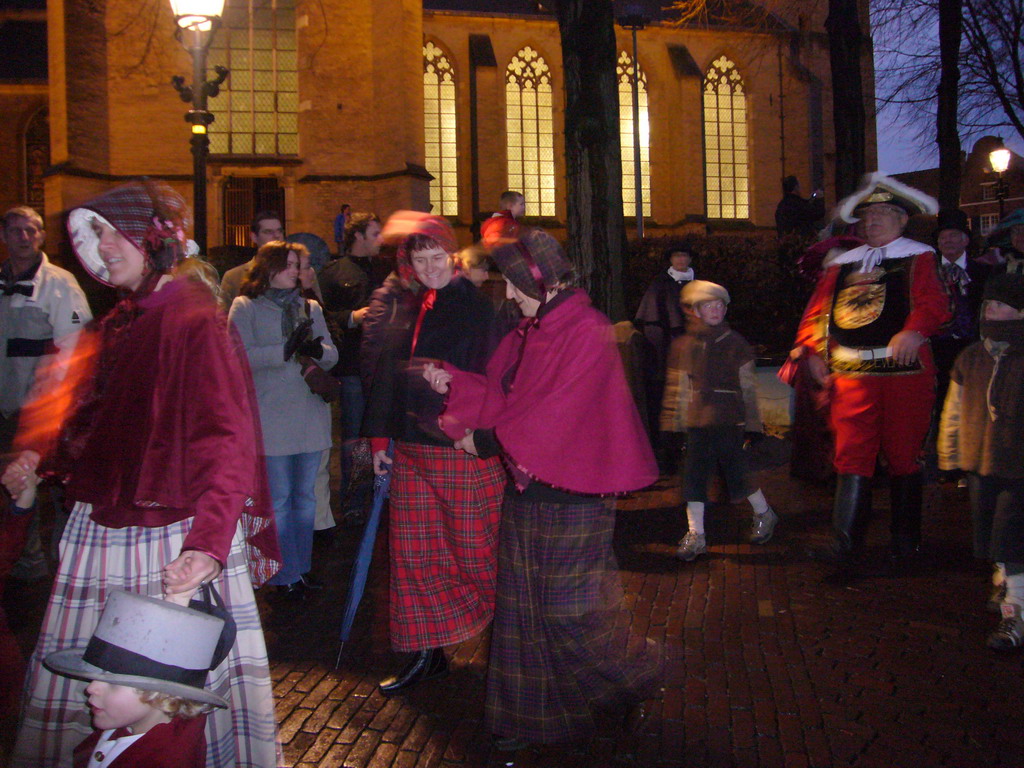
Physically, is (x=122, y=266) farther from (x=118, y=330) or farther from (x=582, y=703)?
(x=582, y=703)

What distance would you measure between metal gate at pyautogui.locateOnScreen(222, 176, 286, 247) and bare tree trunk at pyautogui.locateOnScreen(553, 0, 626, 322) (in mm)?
15125

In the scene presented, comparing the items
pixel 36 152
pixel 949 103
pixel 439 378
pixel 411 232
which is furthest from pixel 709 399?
pixel 36 152

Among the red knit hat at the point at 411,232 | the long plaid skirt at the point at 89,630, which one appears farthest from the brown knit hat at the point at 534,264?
the long plaid skirt at the point at 89,630

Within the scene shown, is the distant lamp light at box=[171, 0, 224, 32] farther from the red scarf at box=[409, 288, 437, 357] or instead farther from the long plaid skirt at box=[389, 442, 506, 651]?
the long plaid skirt at box=[389, 442, 506, 651]

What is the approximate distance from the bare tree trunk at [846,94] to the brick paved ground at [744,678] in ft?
26.4

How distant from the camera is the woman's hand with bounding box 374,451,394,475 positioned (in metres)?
4.23

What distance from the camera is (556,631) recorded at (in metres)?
3.35

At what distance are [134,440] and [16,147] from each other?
97.8ft

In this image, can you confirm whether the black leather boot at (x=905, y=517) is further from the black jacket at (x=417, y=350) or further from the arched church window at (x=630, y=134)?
the arched church window at (x=630, y=134)

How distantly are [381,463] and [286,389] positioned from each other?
1.38 metres

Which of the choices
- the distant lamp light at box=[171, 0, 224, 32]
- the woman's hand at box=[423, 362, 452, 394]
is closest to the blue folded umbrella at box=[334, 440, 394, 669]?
the woman's hand at box=[423, 362, 452, 394]

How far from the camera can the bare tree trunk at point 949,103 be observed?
57.5ft

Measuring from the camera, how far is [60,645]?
8.36ft

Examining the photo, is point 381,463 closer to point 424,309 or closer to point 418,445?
point 418,445
